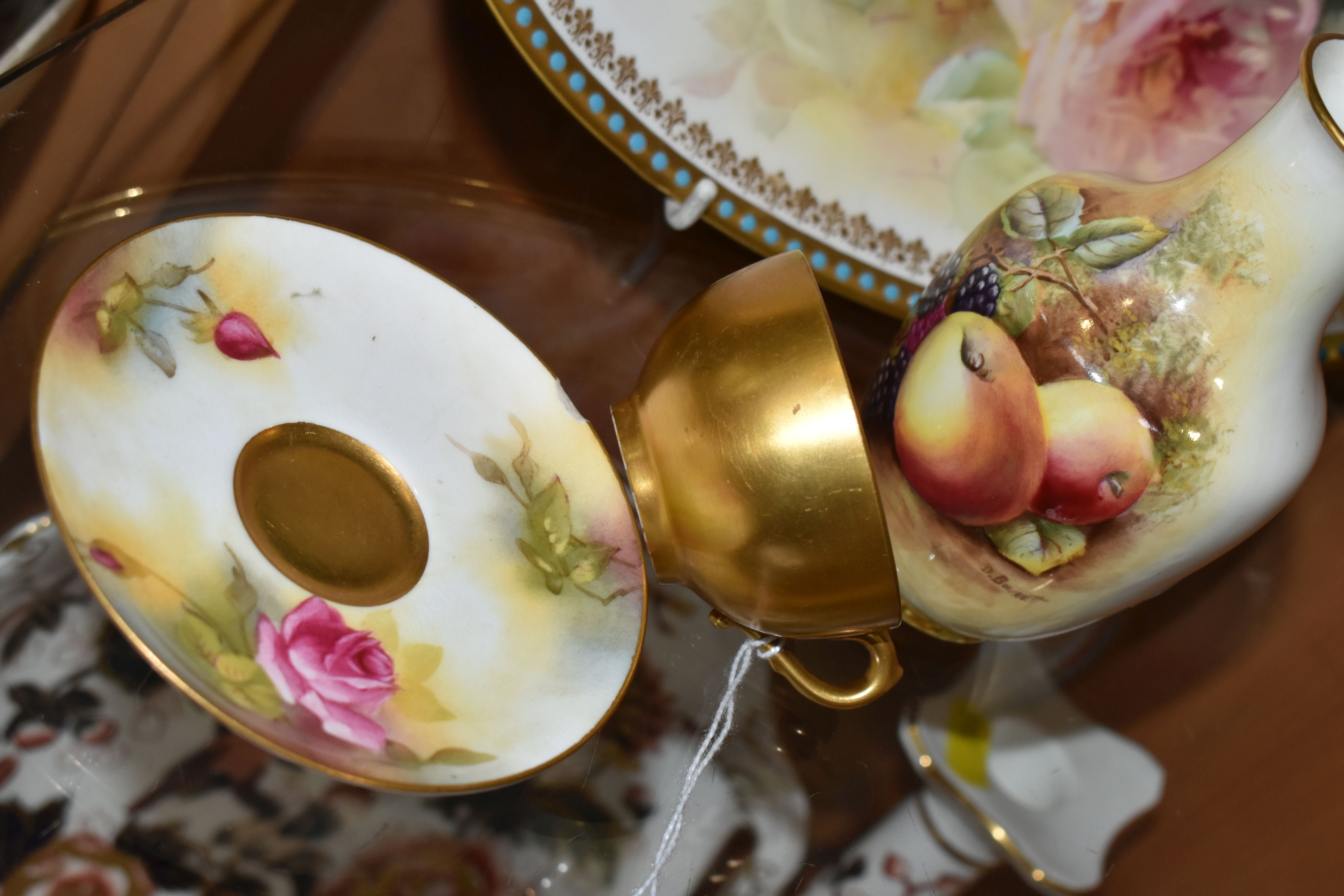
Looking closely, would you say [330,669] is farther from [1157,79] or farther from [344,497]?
[1157,79]

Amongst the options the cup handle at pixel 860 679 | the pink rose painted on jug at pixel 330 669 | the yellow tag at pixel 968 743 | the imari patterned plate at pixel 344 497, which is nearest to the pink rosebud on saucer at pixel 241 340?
the imari patterned plate at pixel 344 497

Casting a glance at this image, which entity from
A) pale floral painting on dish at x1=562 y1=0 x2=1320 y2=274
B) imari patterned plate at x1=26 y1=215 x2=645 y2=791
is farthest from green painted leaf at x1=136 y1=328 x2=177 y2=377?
pale floral painting on dish at x1=562 y1=0 x2=1320 y2=274

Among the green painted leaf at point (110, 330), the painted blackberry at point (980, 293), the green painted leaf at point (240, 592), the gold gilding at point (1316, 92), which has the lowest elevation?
the green painted leaf at point (240, 592)

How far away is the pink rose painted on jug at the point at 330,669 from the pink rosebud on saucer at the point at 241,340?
0.34 feet

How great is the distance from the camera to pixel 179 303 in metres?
0.39

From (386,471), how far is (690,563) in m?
0.15

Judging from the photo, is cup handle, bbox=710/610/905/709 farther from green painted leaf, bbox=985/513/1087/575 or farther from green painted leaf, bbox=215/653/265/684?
green painted leaf, bbox=215/653/265/684

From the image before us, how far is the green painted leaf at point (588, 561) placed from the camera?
0.39 m

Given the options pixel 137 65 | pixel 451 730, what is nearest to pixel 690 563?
pixel 451 730

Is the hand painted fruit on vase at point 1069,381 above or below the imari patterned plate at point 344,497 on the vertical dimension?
above

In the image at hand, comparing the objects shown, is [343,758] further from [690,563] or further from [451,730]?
[690,563]

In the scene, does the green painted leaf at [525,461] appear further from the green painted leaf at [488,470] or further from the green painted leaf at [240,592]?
the green painted leaf at [240,592]

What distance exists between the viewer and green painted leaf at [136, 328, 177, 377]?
391 mm

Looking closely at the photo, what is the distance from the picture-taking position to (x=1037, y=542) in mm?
328
